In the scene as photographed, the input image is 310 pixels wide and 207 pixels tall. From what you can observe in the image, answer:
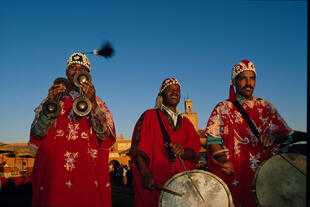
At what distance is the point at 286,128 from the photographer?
3639 millimetres

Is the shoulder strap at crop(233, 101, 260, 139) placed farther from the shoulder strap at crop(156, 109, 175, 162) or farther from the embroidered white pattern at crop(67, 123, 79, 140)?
the embroidered white pattern at crop(67, 123, 79, 140)

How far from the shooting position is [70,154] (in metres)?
3.38

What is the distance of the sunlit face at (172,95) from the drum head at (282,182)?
1.75 meters

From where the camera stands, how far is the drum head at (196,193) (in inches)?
112

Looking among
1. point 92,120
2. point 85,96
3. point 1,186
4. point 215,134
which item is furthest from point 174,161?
point 1,186

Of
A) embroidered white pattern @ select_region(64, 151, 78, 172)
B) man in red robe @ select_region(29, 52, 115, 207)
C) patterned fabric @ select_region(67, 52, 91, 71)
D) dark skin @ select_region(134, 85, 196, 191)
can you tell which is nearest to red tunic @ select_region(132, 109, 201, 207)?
dark skin @ select_region(134, 85, 196, 191)

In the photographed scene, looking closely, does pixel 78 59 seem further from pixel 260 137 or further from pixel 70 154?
pixel 260 137

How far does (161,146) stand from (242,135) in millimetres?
1078

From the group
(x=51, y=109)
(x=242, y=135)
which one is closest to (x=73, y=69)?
(x=51, y=109)

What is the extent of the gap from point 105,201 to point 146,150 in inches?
32.1

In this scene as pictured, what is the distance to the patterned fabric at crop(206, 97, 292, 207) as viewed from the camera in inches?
136

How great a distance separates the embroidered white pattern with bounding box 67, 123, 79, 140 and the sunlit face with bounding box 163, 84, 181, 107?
143cm

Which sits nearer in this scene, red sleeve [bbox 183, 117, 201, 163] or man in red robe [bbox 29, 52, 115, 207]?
man in red robe [bbox 29, 52, 115, 207]

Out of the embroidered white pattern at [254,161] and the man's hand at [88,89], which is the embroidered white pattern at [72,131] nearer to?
the man's hand at [88,89]
